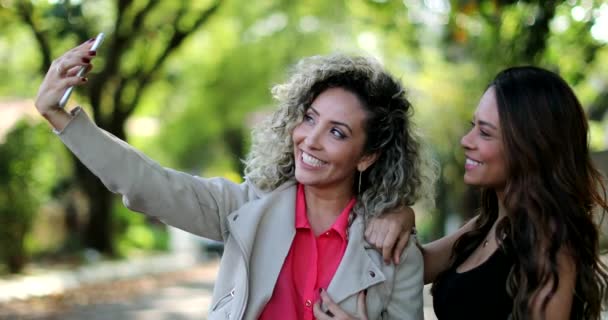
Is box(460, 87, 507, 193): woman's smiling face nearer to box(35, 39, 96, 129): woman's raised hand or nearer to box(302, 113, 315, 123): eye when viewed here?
box(302, 113, 315, 123): eye

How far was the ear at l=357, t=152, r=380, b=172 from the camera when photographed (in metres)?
3.56

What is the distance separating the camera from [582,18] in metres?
6.62

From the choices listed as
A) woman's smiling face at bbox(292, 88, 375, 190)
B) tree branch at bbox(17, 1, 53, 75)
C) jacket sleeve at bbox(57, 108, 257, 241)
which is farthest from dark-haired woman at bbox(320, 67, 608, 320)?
tree branch at bbox(17, 1, 53, 75)

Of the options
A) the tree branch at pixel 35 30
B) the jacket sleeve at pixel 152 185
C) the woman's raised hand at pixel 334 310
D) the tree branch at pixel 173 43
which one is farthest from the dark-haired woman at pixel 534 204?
the tree branch at pixel 173 43

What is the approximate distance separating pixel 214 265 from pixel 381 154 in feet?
54.3

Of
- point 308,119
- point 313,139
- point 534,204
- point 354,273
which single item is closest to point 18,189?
point 308,119

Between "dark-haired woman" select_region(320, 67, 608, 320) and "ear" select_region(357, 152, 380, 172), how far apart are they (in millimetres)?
418

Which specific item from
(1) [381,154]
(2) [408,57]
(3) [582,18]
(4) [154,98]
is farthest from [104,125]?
(4) [154,98]

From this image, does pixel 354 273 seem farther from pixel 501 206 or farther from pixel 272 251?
pixel 501 206

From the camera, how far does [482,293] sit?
3.19 m

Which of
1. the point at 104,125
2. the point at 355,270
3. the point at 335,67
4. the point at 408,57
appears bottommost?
the point at 355,270

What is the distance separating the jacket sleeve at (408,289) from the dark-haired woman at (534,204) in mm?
114

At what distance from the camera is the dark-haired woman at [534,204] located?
9.85ft

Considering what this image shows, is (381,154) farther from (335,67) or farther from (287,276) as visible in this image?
(287,276)
